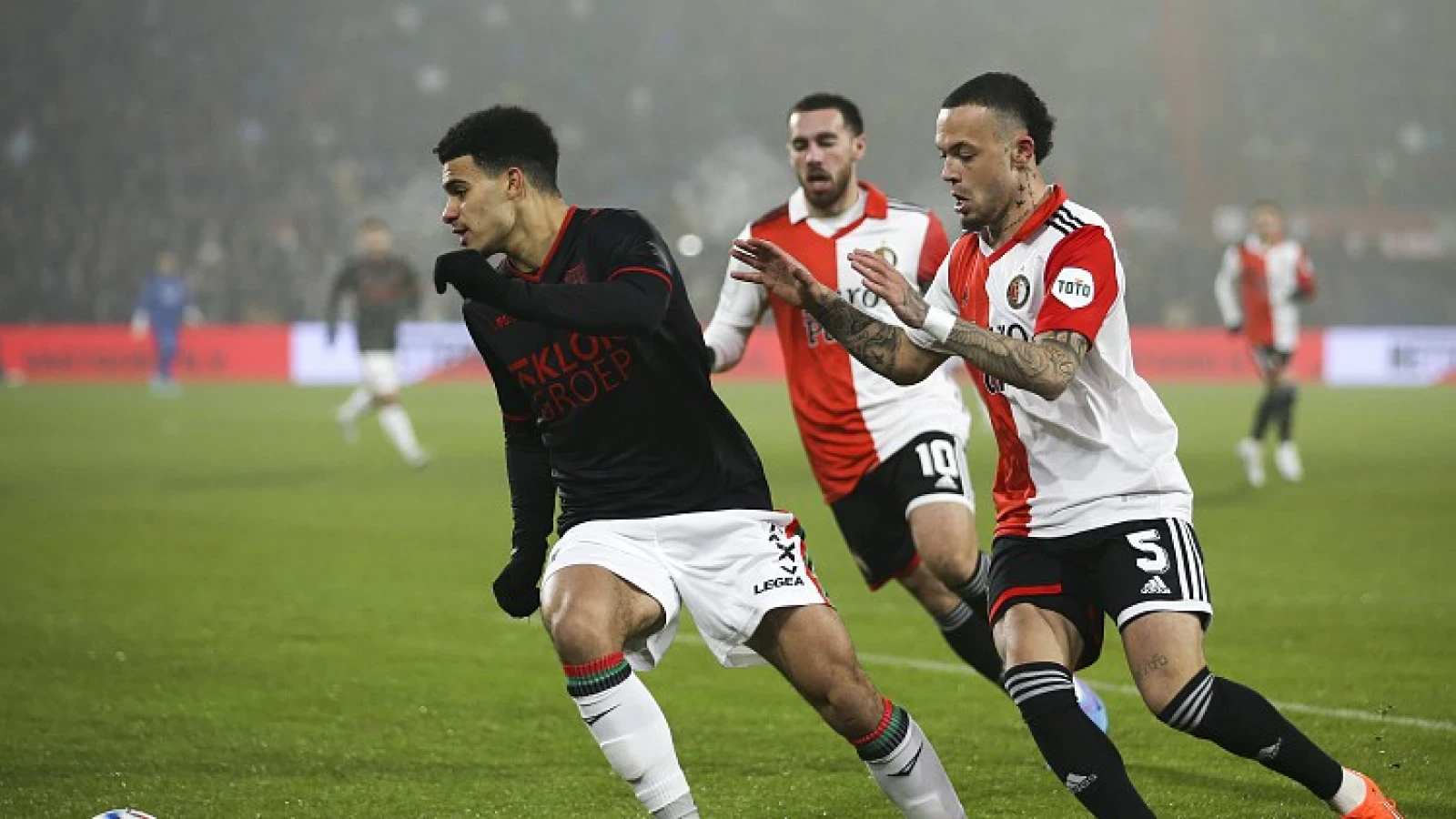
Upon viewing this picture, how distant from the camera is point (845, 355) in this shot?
7.26 metres

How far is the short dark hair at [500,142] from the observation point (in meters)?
4.77

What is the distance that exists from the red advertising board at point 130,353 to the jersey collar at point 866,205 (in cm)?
2770

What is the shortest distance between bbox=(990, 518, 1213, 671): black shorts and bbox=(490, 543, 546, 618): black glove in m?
1.25

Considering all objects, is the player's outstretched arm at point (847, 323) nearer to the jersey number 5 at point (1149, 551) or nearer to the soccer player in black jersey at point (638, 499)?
the soccer player in black jersey at point (638, 499)

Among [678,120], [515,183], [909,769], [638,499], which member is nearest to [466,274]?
[515,183]

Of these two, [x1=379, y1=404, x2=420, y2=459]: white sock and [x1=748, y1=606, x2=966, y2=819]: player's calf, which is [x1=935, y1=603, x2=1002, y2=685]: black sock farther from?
[x1=379, y1=404, x2=420, y2=459]: white sock

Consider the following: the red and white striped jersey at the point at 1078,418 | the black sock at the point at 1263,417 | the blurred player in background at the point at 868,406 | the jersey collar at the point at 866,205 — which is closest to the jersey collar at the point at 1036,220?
the red and white striped jersey at the point at 1078,418

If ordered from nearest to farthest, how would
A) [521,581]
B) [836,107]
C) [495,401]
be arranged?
[521,581] < [836,107] < [495,401]

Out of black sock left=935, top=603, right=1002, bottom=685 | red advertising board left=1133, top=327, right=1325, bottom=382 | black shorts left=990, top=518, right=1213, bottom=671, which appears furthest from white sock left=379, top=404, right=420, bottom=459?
red advertising board left=1133, top=327, right=1325, bottom=382

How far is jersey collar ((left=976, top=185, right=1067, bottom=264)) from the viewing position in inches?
186

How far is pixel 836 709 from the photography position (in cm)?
472

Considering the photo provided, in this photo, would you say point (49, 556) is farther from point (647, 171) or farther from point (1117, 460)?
point (647, 171)

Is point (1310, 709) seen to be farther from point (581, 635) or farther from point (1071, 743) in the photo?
point (581, 635)

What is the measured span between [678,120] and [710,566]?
3748 centimetres
